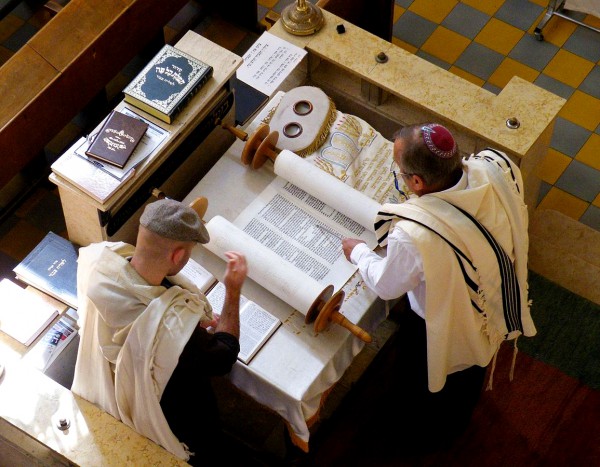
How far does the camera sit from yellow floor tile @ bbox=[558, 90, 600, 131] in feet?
19.0

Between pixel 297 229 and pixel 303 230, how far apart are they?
3 centimetres

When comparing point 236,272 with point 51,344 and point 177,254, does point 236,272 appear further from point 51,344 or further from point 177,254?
point 51,344

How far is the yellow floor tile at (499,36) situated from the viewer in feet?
20.2

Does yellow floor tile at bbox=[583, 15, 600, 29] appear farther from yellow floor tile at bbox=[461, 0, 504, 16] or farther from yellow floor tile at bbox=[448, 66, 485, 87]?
yellow floor tile at bbox=[448, 66, 485, 87]

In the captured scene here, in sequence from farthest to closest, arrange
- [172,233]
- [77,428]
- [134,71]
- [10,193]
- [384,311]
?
[134,71], [10,193], [384,311], [77,428], [172,233]

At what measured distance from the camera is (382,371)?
4707mm

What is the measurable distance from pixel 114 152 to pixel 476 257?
1.43 meters

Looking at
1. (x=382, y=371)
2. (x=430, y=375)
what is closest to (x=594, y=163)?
(x=382, y=371)

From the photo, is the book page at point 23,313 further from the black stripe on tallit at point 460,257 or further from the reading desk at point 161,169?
the black stripe on tallit at point 460,257

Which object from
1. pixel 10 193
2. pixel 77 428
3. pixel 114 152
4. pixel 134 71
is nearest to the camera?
pixel 77 428

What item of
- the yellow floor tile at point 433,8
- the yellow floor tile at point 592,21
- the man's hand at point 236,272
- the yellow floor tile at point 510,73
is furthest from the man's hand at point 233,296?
the yellow floor tile at point 592,21

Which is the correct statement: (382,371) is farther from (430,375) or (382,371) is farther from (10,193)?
(10,193)

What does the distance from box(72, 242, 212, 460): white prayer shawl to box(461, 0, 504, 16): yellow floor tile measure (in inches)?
146

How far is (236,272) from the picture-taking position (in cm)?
347
